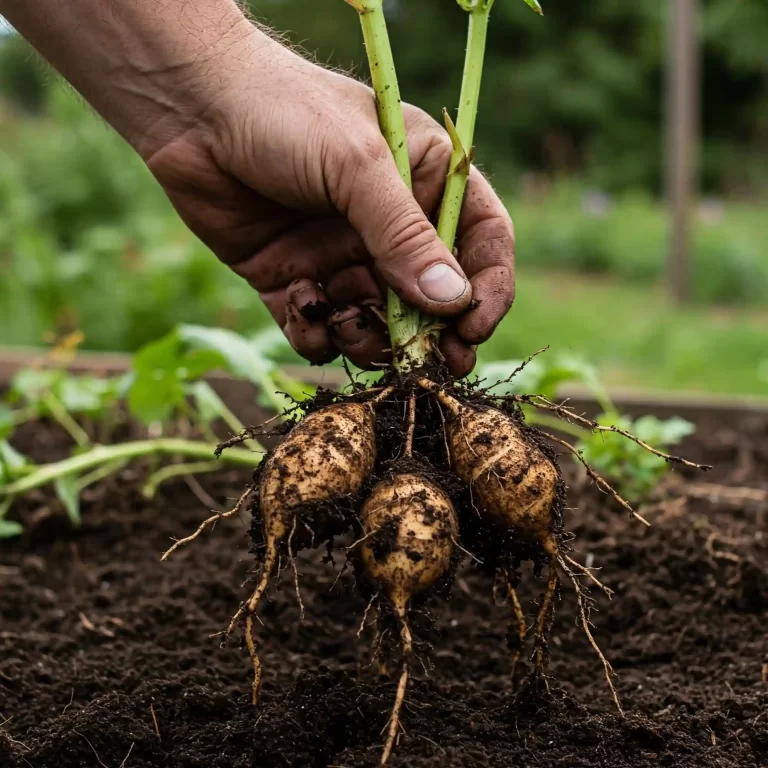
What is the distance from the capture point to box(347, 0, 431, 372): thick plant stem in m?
1.82

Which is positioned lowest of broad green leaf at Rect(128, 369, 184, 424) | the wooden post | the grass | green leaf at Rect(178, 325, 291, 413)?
broad green leaf at Rect(128, 369, 184, 424)

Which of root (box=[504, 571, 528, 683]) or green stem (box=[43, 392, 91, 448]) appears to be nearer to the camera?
root (box=[504, 571, 528, 683])

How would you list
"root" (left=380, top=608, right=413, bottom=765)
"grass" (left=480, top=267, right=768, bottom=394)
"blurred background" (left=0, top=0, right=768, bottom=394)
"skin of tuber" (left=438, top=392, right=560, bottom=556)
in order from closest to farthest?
1. "root" (left=380, top=608, right=413, bottom=765)
2. "skin of tuber" (left=438, top=392, right=560, bottom=556)
3. "grass" (left=480, top=267, right=768, bottom=394)
4. "blurred background" (left=0, top=0, right=768, bottom=394)

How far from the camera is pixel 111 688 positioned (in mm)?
1776

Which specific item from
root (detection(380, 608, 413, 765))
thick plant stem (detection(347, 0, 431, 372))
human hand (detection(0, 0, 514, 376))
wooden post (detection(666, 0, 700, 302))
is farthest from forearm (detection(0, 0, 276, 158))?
wooden post (detection(666, 0, 700, 302))

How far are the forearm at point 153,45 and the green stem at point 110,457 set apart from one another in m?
1.06

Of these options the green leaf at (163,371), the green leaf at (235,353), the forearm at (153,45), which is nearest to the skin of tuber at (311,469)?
the forearm at (153,45)

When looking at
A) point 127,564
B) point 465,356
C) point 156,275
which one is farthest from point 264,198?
point 156,275

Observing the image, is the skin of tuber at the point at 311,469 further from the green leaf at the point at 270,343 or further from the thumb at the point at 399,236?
the green leaf at the point at 270,343

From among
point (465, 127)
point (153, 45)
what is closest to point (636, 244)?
point (465, 127)

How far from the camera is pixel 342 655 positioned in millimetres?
2012

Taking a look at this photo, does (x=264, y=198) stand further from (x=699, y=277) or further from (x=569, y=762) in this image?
(x=699, y=277)

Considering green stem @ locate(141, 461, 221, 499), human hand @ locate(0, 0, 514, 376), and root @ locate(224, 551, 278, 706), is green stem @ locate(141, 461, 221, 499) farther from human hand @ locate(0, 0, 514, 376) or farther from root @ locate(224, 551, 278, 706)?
root @ locate(224, 551, 278, 706)

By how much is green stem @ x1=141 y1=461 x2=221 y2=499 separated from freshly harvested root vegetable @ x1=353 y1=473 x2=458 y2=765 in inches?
54.8
